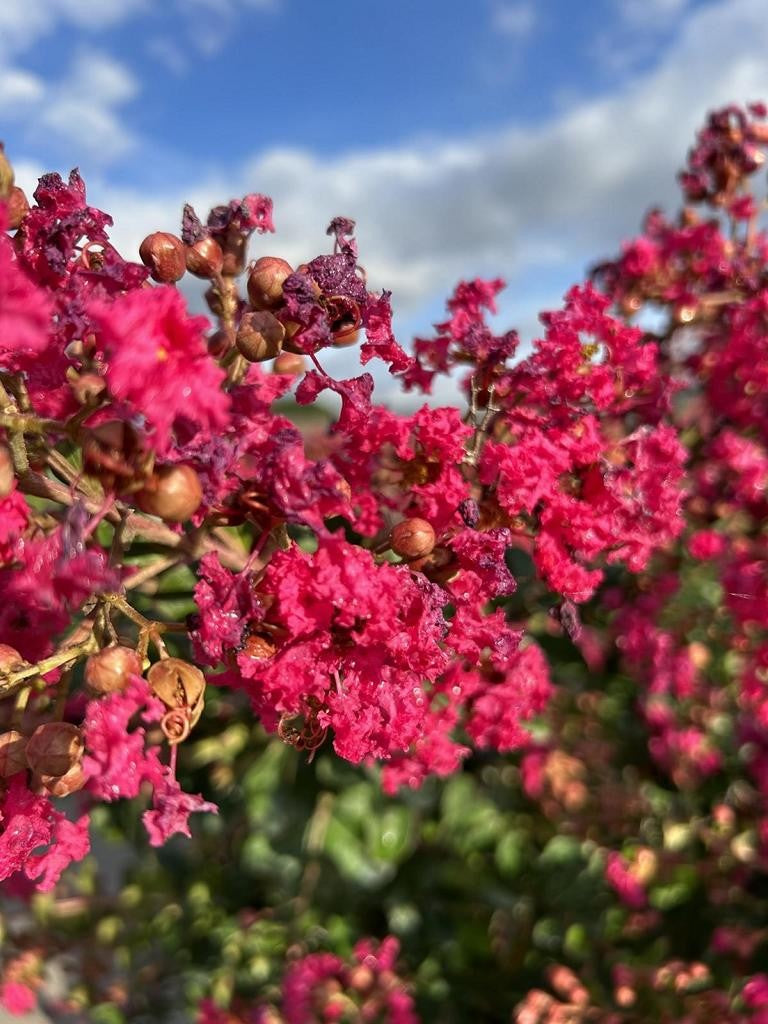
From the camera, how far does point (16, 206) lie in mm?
917

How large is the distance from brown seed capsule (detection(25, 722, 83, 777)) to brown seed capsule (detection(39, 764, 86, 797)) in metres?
0.01

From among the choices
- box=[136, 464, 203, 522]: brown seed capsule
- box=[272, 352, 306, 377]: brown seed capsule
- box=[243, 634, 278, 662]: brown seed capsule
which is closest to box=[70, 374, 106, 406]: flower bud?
box=[136, 464, 203, 522]: brown seed capsule

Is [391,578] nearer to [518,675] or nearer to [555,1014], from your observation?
[518,675]

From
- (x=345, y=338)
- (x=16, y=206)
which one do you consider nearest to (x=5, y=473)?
(x=16, y=206)

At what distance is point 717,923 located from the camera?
225cm

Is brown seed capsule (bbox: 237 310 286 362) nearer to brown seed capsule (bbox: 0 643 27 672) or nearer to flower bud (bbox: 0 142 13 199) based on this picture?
flower bud (bbox: 0 142 13 199)

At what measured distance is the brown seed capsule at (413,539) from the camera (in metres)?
1.00

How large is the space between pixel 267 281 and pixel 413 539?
35cm

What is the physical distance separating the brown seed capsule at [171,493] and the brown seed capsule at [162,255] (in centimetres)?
33

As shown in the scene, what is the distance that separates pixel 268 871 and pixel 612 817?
1.13 meters

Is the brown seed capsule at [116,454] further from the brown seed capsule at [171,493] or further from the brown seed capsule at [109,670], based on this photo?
the brown seed capsule at [109,670]

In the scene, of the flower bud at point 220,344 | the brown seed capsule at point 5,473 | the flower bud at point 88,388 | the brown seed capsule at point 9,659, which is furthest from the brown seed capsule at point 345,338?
the brown seed capsule at point 9,659

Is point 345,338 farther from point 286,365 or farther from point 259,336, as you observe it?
point 286,365

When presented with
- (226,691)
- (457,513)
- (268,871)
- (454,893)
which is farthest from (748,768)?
(457,513)
